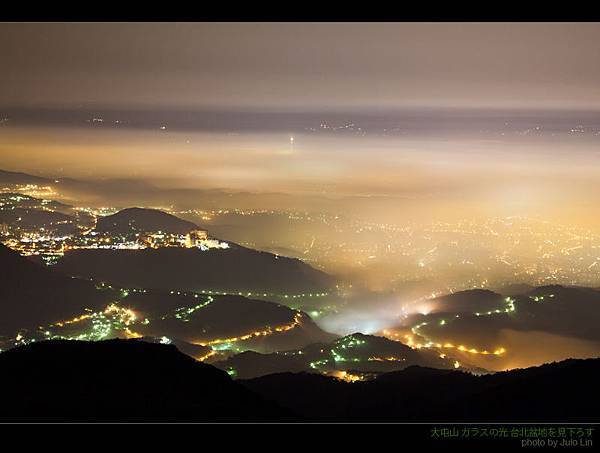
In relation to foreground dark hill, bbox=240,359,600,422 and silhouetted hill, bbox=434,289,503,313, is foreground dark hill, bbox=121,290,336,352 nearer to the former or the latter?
silhouetted hill, bbox=434,289,503,313

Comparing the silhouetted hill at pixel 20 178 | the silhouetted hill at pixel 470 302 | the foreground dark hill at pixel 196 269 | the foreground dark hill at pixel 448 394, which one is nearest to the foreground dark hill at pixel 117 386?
the foreground dark hill at pixel 448 394

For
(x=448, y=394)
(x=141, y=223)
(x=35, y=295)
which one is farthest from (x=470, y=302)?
(x=141, y=223)

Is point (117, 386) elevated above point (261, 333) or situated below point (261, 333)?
below

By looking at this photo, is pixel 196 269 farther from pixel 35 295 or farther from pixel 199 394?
pixel 199 394

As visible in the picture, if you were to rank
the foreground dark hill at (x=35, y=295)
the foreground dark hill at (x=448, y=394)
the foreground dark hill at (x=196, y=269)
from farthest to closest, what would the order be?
the foreground dark hill at (x=196, y=269), the foreground dark hill at (x=35, y=295), the foreground dark hill at (x=448, y=394)

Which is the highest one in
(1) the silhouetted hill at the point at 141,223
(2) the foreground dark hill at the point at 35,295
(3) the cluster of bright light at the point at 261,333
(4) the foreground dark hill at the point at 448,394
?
(1) the silhouetted hill at the point at 141,223

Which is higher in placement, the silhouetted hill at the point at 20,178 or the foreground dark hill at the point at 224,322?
the silhouetted hill at the point at 20,178

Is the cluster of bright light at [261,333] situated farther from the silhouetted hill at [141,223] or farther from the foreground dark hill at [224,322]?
the silhouetted hill at [141,223]

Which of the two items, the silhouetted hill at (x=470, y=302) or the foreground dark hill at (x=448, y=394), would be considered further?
the silhouetted hill at (x=470, y=302)
